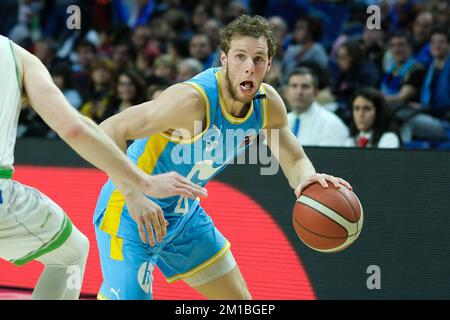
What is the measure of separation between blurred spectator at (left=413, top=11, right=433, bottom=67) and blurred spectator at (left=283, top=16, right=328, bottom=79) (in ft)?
3.47

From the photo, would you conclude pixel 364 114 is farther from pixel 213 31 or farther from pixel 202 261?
pixel 213 31

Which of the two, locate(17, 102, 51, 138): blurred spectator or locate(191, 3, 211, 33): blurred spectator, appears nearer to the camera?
locate(17, 102, 51, 138): blurred spectator

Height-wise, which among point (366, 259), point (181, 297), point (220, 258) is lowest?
point (181, 297)

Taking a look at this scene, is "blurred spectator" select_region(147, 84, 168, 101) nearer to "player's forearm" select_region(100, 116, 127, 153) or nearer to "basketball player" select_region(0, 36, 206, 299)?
"player's forearm" select_region(100, 116, 127, 153)

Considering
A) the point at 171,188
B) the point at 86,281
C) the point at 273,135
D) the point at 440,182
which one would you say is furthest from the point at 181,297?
the point at 171,188

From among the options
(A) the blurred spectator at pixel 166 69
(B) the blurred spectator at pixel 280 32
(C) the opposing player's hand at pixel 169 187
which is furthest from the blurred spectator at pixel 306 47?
(C) the opposing player's hand at pixel 169 187

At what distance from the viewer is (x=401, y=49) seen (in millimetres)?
7938

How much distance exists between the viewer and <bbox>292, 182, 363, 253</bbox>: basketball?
12.6ft

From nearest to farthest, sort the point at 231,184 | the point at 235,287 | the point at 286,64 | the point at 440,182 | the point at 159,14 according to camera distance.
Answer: the point at 235,287
the point at 440,182
the point at 231,184
the point at 286,64
the point at 159,14

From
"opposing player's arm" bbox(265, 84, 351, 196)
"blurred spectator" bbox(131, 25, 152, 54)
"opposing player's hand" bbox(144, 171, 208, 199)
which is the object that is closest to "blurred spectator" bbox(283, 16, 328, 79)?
"blurred spectator" bbox(131, 25, 152, 54)

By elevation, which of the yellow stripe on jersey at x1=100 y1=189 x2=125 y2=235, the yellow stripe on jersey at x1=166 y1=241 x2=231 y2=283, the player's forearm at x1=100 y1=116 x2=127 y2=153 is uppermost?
the player's forearm at x1=100 y1=116 x2=127 y2=153

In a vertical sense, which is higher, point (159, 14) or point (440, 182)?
point (159, 14)

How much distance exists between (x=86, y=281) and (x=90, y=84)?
4.01 metres
